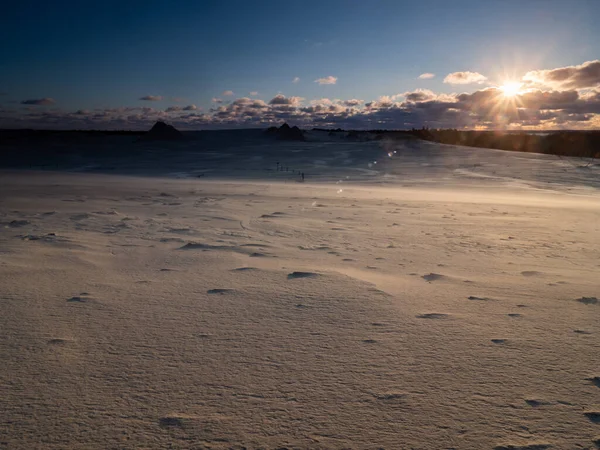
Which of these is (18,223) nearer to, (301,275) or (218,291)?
(218,291)

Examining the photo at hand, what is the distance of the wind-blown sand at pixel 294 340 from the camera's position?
1.17m

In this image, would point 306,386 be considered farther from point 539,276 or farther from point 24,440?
point 539,276

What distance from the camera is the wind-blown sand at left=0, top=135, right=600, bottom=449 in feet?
3.83

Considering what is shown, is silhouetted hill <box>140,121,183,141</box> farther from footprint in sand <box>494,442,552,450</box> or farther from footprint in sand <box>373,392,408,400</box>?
footprint in sand <box>494,442,552,450</box>

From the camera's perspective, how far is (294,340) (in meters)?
1.67

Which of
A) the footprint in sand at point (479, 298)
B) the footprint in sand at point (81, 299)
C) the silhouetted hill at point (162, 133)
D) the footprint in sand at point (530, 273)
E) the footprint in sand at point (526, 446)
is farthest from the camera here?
the silhouetted hill at point (162, 133)

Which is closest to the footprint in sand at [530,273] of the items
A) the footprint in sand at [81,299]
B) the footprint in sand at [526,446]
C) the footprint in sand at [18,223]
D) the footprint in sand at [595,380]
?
the footprint in sand at [595,380]

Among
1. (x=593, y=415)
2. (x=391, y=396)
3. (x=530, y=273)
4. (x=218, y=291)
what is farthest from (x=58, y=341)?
(x=530, y=273)

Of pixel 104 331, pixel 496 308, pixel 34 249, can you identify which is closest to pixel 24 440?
pixel 104 331

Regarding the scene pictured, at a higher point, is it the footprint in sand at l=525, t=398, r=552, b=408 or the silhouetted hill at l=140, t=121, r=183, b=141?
the silhouetted hill at l=140, t=121, r=183, b=141

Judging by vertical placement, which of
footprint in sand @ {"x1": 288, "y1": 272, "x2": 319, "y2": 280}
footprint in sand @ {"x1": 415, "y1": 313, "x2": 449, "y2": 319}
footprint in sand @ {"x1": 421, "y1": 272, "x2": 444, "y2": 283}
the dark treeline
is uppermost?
the dark treeline

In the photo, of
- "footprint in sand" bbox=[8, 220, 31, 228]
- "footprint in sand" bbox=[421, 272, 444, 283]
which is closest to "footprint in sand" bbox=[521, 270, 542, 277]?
"footprint in sand" bbox=[421, 272, 444, 283]

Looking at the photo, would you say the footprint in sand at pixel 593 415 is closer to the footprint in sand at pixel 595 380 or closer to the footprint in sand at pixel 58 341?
the footprint in sand at pixel 595 380

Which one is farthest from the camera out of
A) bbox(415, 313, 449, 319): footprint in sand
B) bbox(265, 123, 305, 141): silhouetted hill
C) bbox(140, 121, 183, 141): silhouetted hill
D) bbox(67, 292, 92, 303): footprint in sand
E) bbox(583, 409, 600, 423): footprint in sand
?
bbox(265, 123, 305, 141): silhouetted hill
